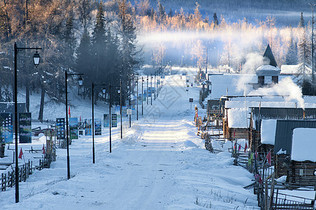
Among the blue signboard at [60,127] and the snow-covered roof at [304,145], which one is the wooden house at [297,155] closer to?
the snow-covered roof at [304,145]

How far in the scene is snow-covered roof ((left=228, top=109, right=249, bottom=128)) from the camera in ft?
Answer: 150

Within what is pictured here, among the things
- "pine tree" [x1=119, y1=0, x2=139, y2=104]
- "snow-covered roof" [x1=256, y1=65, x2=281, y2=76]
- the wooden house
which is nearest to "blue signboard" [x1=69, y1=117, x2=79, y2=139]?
the wooden house

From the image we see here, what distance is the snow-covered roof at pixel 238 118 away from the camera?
45.6 metres

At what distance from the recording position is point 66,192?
66.6ft

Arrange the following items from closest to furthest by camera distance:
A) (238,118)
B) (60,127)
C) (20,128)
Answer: (20,128), (60,127), (238,118)

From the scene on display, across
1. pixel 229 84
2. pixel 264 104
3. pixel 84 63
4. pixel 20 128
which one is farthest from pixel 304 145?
pixel 229 84

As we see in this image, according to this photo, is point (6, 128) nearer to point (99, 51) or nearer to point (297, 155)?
point (297, 155)

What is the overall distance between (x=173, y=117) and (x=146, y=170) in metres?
57.0

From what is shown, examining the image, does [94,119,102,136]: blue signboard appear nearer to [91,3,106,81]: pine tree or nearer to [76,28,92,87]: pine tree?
[76,28,92,87]: pine tree

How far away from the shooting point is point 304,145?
90.6 ft

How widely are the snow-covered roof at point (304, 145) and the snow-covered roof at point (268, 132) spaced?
4790 millimetres

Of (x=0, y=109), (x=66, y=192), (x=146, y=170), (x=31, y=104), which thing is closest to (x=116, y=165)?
(x=146, y=170)

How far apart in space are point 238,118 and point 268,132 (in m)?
12.6

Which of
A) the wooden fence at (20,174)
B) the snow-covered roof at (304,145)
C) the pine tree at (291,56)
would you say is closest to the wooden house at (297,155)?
the snow-covered roof at (304,145)
